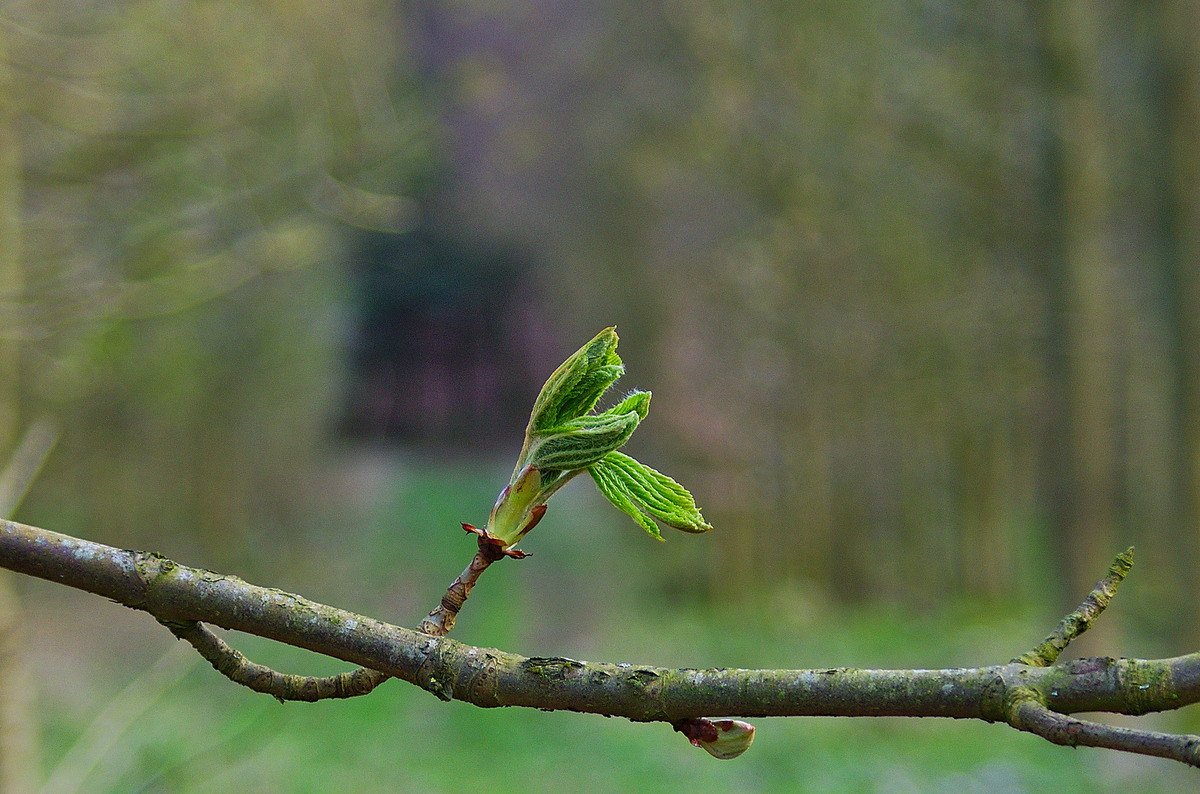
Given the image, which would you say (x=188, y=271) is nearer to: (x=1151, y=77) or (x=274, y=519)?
(x=1151, y=77)

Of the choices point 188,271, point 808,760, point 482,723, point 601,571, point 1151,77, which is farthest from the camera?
point 601,571

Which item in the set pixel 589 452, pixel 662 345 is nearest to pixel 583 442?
pixel 589 452

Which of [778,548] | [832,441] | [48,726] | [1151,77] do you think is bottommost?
[48,726]

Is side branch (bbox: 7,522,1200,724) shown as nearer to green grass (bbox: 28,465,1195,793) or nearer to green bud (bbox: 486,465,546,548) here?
green bud (bbox: 486,465,546,548)

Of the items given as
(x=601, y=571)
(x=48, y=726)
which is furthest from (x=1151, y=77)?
(x=601, y=571)

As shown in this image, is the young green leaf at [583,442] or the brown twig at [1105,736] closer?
the brown twig at [1105,736]

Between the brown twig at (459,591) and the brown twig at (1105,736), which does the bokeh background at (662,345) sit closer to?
the brown twig at (459,591)

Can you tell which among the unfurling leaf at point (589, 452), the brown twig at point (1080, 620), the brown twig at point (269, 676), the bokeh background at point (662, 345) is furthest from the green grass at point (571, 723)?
the brown twig at point (1080, 620)
